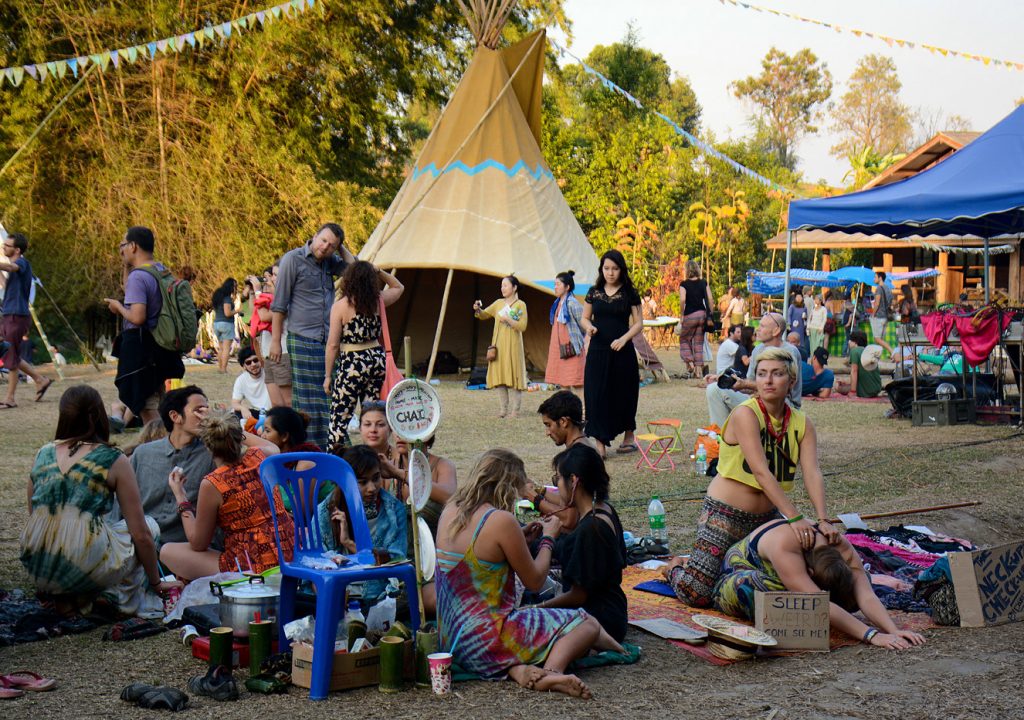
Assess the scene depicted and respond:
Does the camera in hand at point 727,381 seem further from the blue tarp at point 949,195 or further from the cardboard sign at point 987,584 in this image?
the cardboard sign at point 987,584

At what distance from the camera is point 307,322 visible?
759 cm

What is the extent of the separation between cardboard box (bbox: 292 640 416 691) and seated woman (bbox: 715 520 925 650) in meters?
1.55

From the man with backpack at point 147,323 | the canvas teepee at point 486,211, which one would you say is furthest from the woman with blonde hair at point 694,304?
the man with backpack at point 147,323

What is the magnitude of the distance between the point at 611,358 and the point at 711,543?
13.3 ft

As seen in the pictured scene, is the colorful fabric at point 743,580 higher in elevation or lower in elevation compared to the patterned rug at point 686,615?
higher

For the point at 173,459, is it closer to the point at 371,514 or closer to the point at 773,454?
the point at 371,514

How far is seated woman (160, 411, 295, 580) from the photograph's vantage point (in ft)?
15.6

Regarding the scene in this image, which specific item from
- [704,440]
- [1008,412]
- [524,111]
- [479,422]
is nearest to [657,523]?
[704,440]

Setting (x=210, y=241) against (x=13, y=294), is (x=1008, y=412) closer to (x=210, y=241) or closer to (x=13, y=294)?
(x=13, y=294)

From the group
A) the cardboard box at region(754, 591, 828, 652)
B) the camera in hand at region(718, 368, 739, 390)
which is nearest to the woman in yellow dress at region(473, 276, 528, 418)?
the camera in hand at region(718, 368, 739, 390)

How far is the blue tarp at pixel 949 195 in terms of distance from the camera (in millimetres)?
10047

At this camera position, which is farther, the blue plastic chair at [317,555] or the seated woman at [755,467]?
the seated woman at [755,467]

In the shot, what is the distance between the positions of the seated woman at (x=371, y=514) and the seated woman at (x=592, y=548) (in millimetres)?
699

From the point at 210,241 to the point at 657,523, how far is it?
54.1ft
